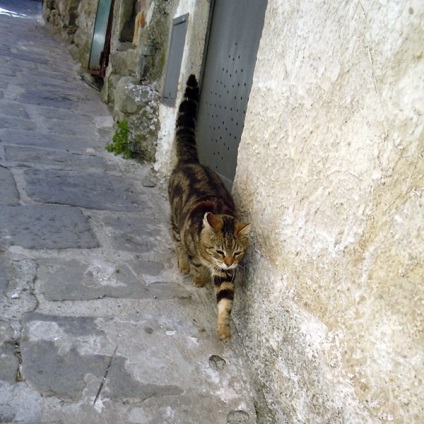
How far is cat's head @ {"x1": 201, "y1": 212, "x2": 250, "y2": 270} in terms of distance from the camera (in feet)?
8.21

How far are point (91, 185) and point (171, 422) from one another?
241cm

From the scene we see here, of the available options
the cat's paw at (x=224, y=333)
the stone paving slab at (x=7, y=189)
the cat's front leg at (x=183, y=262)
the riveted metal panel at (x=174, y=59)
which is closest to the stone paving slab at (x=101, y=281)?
the cat's front leg at (x=183, y=262)

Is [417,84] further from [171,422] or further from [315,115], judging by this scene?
[171,422]

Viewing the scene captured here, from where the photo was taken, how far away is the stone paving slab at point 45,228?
2932 mm

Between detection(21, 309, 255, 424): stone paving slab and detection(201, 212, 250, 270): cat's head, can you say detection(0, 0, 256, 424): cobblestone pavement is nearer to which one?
detection(21, 309, 255, 424): stone paving slab

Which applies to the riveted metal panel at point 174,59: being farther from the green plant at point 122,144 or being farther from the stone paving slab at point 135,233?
the stone paving slab at point 135,233

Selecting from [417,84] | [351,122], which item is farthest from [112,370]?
[417,84]

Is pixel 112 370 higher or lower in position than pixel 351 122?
lower

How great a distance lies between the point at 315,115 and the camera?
2053 millimetres

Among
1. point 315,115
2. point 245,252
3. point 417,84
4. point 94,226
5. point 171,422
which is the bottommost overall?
point 171,422

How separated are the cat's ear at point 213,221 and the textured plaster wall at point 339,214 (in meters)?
0.20

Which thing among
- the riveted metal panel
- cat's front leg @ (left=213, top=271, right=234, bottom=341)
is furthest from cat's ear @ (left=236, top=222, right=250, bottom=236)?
the riveted metal panel

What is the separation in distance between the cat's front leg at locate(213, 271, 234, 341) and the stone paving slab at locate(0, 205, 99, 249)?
918 millimetres

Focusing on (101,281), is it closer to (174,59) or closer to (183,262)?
(183,262)
